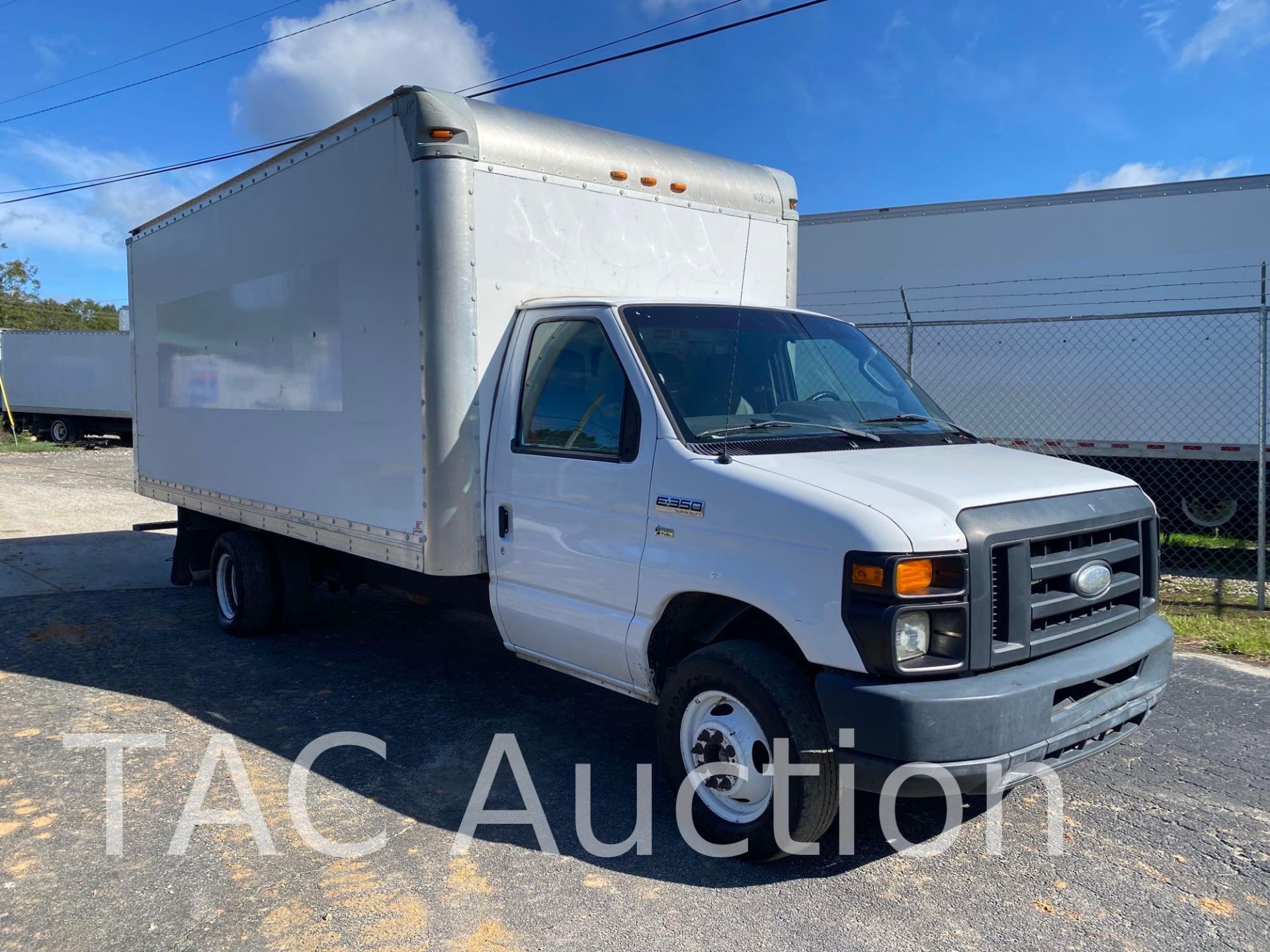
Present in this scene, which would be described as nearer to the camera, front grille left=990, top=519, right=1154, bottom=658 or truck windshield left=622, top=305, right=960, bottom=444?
front grille left=990, top=519, right=1154, bottom=658

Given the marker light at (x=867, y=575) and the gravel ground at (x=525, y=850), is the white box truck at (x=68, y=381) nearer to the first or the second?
the gravel ground at (x=525, y=850)

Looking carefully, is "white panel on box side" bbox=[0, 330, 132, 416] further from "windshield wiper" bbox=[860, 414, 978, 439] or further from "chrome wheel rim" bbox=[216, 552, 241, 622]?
"windshield wiper" bbox=[860, 414, 978, 439]

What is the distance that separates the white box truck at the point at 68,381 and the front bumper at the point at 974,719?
27.6 meters

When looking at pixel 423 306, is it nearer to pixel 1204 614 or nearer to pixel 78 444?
pixel 1204 614

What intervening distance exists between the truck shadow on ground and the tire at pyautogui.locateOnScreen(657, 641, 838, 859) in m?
0.19

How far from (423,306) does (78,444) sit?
2949 cm

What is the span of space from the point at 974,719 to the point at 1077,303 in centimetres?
827

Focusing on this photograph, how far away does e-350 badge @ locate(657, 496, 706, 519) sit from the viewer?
12.6 ft

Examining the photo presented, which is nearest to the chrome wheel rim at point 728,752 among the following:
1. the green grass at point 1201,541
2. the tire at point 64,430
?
the green grass at point 1201,541

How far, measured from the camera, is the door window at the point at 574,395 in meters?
4.30

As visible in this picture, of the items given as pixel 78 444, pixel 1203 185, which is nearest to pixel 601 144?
pixel 1203 185

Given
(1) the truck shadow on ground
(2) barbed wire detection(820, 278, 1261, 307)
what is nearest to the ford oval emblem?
(1) the truck shadow on ground

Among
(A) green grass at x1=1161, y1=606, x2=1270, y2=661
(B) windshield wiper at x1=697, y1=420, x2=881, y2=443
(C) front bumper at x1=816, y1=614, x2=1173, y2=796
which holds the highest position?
(B) windshield wiper at x1=697, y1=420, x2=881, y2=443

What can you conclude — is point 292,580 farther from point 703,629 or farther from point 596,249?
point 703,629
